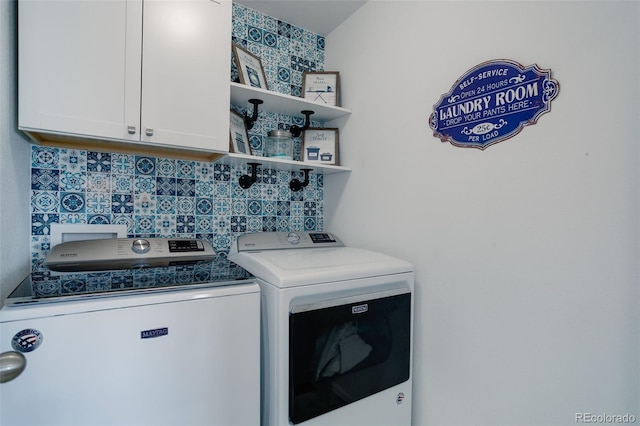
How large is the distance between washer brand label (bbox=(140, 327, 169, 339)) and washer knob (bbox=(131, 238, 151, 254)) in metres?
0.56

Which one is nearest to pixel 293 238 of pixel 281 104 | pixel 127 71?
pixel 281 104

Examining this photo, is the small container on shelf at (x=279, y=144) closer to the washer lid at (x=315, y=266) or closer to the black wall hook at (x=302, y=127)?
the black wall hook at (x=302, y=127)

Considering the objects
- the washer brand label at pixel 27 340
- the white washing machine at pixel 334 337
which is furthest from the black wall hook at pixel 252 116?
the washer brand label at pixel 27 340

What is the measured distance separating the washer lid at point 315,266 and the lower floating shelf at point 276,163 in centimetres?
49

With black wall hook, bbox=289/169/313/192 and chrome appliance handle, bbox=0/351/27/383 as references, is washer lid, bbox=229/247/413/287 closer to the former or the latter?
black wall hook, bbox=289/169/313/192

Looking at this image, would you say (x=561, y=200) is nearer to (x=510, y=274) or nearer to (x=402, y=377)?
(x=510, y=274)

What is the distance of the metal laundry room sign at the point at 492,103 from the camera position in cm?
114

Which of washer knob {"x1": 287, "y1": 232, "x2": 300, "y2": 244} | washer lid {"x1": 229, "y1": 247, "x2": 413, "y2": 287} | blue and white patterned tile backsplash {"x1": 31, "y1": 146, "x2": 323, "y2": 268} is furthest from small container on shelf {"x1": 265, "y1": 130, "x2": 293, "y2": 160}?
washer lid {"x1": 229, "y1": 247, "x2": 413, "y2": 287}

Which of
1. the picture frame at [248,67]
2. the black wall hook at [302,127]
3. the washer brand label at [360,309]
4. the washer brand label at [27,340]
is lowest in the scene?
the washer brand label at [360,309]

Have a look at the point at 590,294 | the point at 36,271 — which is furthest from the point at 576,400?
the point at 36,271

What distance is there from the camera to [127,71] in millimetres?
1230

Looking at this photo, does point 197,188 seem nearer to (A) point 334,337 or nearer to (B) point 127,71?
(B) point 127,71

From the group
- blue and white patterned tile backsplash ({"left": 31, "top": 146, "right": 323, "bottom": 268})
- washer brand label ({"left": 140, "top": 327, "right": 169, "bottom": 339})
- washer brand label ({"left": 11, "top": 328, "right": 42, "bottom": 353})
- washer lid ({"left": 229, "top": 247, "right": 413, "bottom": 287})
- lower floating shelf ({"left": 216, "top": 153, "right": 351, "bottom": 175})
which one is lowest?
washer brand label ({"left": 140, "top": 327, "right": 169, "bottom": 339})

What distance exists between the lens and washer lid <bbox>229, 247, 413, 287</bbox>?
1216mm
